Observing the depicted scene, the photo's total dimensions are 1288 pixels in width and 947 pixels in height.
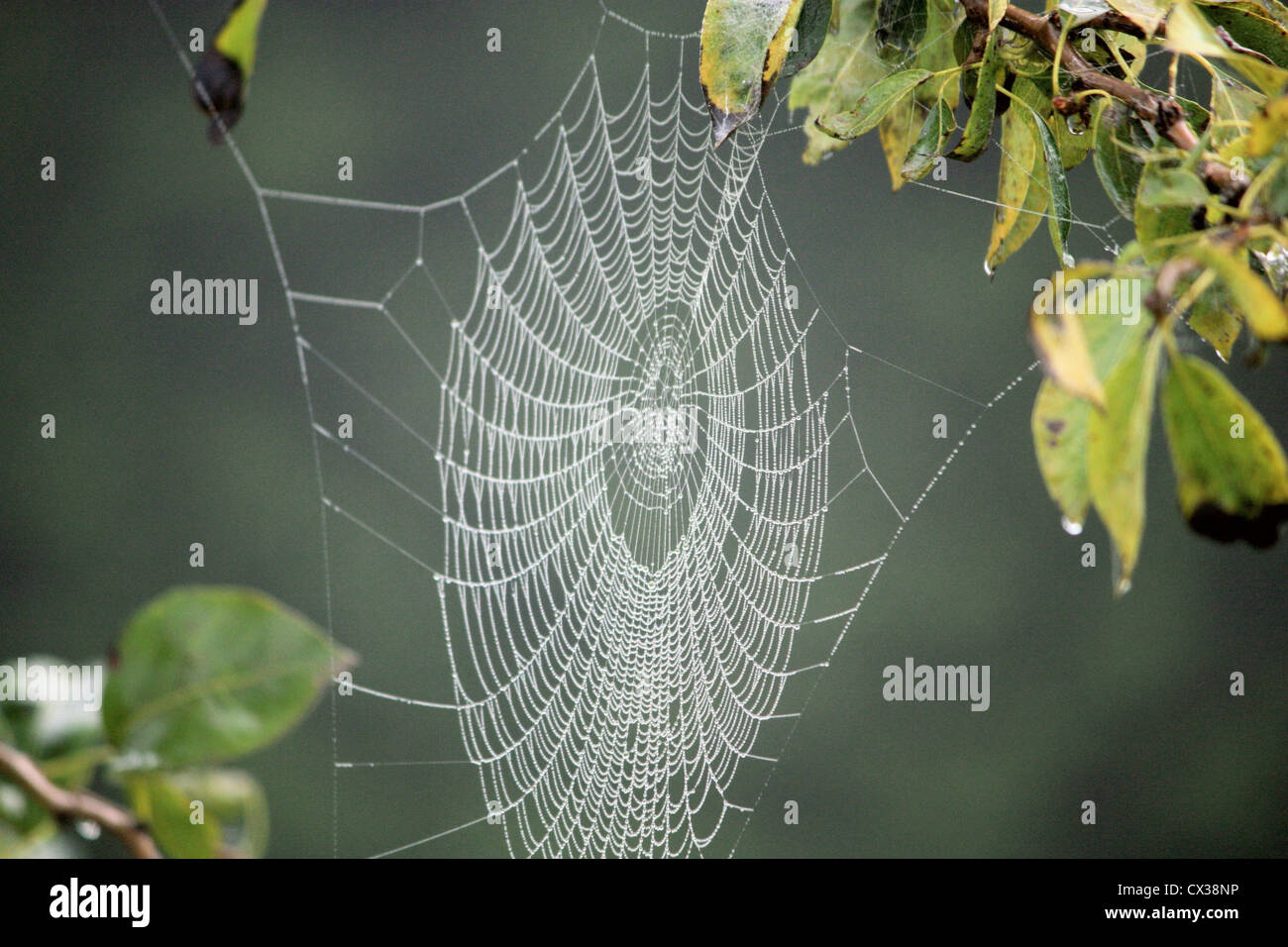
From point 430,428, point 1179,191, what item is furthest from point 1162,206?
point 430,428

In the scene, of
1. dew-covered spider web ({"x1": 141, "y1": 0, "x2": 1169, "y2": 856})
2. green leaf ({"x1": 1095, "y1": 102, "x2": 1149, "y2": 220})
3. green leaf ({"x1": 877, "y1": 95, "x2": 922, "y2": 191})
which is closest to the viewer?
green leaf ({"x1": 1095, "y1": 102, "x2": 1149, "y2": 220})

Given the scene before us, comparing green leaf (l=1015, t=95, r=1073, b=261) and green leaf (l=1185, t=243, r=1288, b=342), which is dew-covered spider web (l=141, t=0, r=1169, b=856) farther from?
green leaf (l=1185, t=243, r=1288, b=342)

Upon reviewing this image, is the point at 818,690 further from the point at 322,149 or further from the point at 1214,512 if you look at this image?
the point at 1214,512

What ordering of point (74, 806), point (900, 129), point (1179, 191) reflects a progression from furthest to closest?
point (900, 129) < point (1179, 191) < point (74, 806)

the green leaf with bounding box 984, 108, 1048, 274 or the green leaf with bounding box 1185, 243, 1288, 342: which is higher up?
the green leaf with bounding box 984, 108, 1048, 274

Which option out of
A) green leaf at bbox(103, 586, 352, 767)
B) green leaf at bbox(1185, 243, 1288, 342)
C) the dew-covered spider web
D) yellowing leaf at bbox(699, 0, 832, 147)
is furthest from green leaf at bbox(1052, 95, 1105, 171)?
the dew-covered spider web

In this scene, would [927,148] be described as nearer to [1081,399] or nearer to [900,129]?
[900,129]

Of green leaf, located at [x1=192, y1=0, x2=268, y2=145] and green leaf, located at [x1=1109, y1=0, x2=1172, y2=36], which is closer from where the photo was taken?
green leaf, located at [x1=192, y1=0, x2=268, y2=145]
